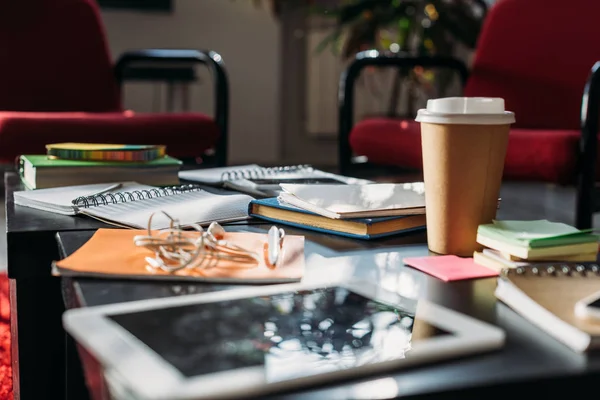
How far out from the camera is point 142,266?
59cm

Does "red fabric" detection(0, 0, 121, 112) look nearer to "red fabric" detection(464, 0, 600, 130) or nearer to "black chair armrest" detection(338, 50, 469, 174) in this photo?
"black chair armrest" detection(338, 50, 469, 174)

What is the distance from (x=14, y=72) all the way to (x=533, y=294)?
223 centimetres

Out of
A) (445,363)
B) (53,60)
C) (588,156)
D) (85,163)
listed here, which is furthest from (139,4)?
(445,363)

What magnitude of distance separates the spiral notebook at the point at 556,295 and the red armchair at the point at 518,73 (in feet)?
4.35

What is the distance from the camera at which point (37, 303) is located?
0.77 metres

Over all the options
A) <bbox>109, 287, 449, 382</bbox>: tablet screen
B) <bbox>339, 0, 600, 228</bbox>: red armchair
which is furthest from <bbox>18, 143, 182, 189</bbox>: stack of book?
<bbox>339, 0, 600, 228</bbox>: red armchair

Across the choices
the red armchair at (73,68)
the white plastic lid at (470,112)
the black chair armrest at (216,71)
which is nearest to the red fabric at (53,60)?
the red armchair at (73,68)

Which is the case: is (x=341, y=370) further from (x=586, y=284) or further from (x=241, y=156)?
(x=241, y=156)

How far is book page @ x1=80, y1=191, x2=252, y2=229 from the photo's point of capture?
809 mm

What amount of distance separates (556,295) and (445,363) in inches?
6.0

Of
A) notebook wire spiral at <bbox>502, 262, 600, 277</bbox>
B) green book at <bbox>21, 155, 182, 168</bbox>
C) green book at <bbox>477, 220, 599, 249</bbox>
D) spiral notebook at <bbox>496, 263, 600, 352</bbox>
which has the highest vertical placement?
green book at <bbox>21, 155, 182, 168</bbox>

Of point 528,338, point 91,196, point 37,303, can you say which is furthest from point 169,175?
point 528,338

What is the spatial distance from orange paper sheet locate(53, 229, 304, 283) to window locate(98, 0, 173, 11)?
324cm

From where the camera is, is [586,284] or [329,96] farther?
[329,96]
